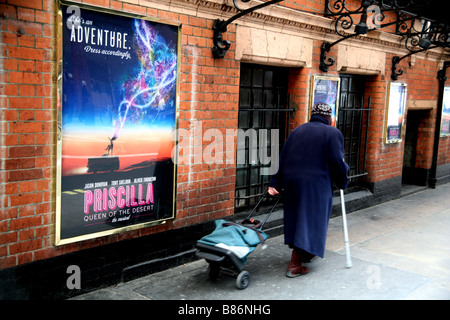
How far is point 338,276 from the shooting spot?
5059mm

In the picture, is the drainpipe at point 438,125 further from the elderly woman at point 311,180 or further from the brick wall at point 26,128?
the brick wall at point 26,128

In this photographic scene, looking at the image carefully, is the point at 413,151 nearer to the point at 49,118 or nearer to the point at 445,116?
the point at 445,116

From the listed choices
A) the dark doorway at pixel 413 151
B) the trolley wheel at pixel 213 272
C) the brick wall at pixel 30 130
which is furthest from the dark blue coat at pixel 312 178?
the dark doorway at pixel 413 151

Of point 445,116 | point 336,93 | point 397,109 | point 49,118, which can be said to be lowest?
point 49,118

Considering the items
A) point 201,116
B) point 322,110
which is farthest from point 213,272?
point 322,110

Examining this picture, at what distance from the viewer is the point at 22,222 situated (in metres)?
3.90

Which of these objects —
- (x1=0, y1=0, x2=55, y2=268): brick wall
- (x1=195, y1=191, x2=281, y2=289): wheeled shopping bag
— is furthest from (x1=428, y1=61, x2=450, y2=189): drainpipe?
(x1=0, y1=0, x2=55, y2=268): brick wall

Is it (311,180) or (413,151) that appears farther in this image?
(413,151)

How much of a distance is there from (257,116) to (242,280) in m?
2.70

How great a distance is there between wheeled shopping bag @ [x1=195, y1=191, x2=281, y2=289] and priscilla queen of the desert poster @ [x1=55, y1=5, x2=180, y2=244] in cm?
75

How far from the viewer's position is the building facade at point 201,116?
382 cm

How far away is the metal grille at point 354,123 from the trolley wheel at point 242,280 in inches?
166

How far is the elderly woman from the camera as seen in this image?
16.0 ft

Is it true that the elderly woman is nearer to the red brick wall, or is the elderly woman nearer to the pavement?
the pavement
